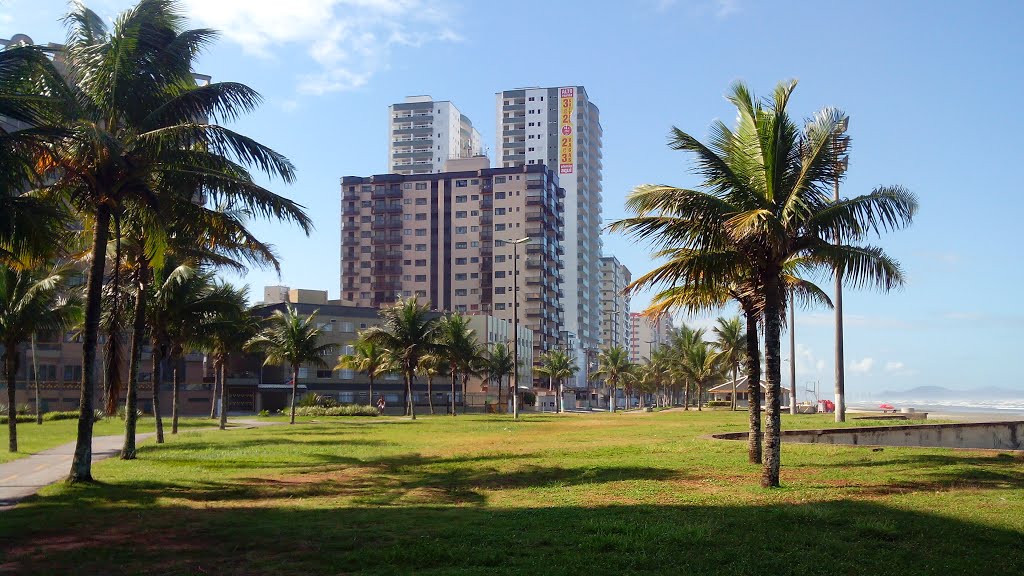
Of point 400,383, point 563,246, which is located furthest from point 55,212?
point 563,246

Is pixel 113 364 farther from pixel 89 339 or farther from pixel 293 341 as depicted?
pixel 293 341

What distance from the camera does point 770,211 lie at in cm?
1499

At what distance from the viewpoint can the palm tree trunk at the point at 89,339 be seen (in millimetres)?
17297

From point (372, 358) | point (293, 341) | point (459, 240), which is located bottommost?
point (372, 358)

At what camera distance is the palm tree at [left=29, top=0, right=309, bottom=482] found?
1722 centimetres

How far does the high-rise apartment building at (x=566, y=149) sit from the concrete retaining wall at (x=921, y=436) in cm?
14974

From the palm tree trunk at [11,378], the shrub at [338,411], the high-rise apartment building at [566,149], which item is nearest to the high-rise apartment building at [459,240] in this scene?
the high-rise apartment building at [566,149]

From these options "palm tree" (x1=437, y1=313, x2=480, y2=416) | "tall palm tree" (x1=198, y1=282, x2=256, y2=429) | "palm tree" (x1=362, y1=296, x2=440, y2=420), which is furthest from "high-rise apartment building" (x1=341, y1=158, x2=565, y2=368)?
"tall palm tree" (x1=198, y1=282, x2=256, y2=429)

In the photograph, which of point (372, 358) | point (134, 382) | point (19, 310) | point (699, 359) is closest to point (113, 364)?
point (134, 382)

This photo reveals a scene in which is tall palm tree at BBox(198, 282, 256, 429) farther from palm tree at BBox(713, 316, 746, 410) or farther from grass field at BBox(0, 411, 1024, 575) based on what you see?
palm tree at BBox(713, 316, 746, 410)

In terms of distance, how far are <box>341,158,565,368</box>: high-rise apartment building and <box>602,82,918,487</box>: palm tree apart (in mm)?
130480

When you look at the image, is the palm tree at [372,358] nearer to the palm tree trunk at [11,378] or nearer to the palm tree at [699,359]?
the palm tree at [699,359]

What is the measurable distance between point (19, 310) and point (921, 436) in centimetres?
2913

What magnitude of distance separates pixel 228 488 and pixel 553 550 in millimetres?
9738
